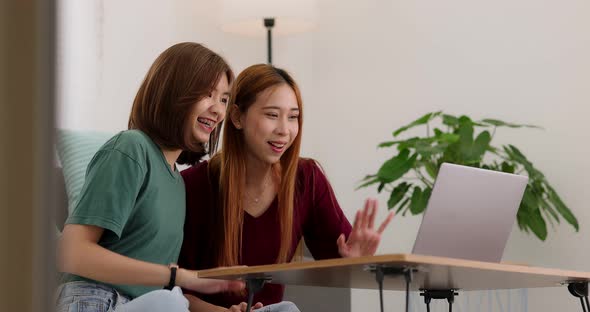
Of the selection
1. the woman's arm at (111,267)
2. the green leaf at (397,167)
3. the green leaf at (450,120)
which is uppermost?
the green leaf at (450,120)

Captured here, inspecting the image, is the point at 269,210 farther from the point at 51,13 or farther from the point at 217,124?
the point at 51,13

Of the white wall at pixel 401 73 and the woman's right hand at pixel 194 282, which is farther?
the white wall at pixel 401 73

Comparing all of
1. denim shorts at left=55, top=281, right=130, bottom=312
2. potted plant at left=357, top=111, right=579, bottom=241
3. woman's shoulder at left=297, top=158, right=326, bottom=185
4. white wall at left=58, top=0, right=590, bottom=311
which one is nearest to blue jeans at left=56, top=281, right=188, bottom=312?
denim shorts at left=55, top=281, right=130, bottom=312

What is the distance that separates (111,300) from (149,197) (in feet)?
0.70

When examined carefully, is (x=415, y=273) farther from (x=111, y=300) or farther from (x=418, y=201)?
(x=418, y=201)

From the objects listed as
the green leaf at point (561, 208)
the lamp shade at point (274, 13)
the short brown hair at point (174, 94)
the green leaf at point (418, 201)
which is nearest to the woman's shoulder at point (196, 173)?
the short brown hair at point (174, 94)

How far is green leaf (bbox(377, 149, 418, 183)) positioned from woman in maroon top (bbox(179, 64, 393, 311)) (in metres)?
1.17

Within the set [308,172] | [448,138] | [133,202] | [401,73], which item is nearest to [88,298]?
[133,202]

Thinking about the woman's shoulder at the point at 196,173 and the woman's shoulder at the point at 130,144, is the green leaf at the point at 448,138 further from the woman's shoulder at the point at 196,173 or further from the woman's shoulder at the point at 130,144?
the woman's shoulder at the point at 130,144

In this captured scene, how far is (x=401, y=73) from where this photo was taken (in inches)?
152

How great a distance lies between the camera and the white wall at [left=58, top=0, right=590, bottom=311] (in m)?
3.28

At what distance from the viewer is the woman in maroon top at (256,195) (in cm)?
188

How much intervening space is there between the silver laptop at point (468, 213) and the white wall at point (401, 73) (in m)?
1.71

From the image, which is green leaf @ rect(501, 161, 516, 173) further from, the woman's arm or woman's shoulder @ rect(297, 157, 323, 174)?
the woman's arm
